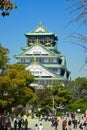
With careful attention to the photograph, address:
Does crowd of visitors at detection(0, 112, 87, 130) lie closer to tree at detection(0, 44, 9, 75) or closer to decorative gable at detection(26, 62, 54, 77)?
tree at detection(0, 44, 9, 75)

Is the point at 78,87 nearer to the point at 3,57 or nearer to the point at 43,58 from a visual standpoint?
the point at 43,58

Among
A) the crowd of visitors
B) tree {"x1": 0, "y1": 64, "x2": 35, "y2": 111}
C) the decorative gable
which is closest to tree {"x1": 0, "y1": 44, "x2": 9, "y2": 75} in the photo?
tree {"x1": 0, "y1": 64, "x2": 35, "y2": 111}

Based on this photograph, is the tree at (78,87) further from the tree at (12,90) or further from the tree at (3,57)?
the tree at (3,57)

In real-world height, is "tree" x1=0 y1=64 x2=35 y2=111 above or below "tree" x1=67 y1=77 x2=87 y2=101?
above

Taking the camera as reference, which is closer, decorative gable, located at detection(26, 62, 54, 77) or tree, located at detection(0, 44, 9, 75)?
tree, located at detection(0, 44, 9, 75)

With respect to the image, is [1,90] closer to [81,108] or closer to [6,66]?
[6,66]

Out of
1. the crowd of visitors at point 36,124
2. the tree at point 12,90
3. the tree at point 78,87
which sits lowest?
the tree at point 78,87

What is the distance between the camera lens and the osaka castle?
107 meters

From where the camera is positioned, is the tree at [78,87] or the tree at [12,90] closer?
the tree at [12,90]

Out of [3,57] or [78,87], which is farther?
[78,87]

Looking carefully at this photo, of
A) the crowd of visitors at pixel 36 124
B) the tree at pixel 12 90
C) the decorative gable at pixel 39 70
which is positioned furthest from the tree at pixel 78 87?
the tree at pixel 12 90

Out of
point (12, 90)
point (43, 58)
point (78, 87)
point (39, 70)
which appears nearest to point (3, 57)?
point (12, 90)

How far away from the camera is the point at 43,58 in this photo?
370 feet

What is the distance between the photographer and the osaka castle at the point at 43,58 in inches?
4208
